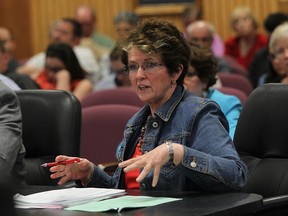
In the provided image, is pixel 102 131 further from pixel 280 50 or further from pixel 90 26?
pixel 90 26

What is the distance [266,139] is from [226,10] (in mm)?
6857

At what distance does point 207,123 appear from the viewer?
A: 250cm

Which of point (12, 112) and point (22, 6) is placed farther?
point (22, 6)

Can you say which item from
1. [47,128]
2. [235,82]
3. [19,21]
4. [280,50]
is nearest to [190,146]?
[47,128]

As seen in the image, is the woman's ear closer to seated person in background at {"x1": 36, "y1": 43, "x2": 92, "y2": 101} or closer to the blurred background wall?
seated person in background at {"x1": 36, "y1": 43, "x2": 92, "y2": 101}

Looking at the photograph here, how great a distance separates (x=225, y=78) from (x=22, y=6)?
17.3 ft

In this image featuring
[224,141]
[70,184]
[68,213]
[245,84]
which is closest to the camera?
[68,213]

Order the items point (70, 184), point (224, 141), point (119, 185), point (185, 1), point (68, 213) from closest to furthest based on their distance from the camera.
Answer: point (68, 213) < point (224, 141) < point (119, 185) < point (70, 184) < point (185, 1)

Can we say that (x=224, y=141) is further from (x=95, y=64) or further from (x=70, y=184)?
(x=95, y=64)

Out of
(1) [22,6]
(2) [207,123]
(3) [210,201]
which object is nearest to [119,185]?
(2) [207,123]

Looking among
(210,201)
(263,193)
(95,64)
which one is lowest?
(95,64)

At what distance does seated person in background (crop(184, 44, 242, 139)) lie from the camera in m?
3.98

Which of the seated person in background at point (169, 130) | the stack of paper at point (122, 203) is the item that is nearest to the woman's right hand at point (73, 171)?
the seated person in background at point (169, 130)

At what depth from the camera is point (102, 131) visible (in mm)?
4457
